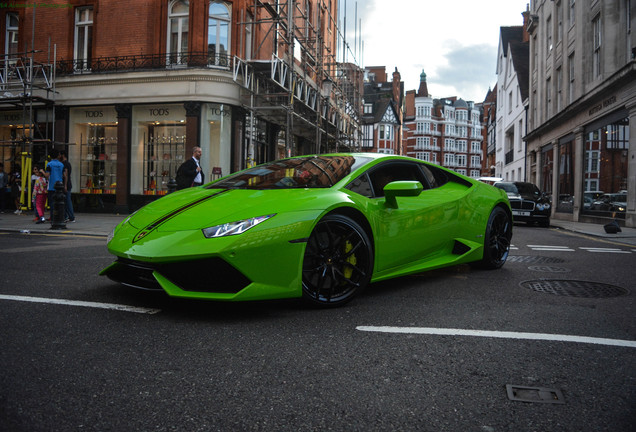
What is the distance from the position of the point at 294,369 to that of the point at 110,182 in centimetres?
1726

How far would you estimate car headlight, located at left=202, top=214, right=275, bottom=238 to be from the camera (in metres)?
3.20

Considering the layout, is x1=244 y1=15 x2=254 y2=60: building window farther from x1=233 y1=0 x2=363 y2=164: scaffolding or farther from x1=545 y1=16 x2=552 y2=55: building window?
x1=545 y1=16 x2=552 y2=55: building window

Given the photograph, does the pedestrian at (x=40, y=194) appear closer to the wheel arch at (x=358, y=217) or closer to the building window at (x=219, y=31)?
the building window at (x=219, y=31)

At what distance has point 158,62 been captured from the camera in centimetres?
1716

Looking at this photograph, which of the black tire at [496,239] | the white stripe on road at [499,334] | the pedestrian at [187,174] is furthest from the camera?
the pedestrian at [187,174]

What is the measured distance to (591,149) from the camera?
20.4 m

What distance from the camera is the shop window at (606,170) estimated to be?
17125mm

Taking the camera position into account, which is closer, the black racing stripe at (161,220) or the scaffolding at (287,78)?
the black racing stripe at (161,220)

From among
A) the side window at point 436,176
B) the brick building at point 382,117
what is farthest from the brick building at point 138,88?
the brick building at point 382,117

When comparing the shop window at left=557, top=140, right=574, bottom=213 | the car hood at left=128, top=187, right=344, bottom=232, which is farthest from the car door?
the shop window at left=557, top=140, right=574, bottom=213

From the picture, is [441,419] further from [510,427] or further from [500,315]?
[500,315]

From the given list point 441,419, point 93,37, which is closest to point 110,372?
point 441,419

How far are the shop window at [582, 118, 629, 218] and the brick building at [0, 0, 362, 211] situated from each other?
446 inches

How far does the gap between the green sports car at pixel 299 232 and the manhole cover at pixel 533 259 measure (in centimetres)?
202
